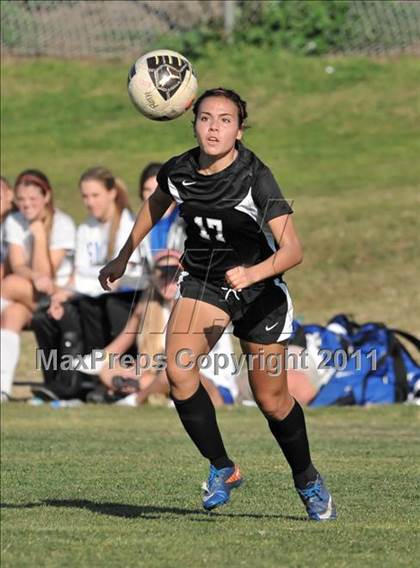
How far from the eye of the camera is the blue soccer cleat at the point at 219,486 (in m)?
6.10

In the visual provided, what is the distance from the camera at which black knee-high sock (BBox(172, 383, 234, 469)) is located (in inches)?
241

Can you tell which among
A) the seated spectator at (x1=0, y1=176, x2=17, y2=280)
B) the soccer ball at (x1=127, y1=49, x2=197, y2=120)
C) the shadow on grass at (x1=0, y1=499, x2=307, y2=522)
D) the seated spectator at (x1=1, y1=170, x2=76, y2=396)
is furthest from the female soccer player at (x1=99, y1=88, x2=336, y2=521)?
the seated spectator at (x1=0, y1=176, x2=17, y2=280)

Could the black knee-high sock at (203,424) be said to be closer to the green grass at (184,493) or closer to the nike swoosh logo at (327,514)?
the green grass at (184,493)

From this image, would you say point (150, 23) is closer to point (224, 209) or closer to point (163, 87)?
point (163, 87)

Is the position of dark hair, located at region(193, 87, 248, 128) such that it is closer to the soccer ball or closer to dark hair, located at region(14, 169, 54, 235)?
the soccer ball

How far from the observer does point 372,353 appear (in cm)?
1094

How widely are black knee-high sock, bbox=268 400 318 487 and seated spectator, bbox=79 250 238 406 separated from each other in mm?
4518

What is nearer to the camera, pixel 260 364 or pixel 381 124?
pixel 260 364

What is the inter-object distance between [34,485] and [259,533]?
1.90 metres

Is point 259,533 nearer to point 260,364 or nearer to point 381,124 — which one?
point 260,364

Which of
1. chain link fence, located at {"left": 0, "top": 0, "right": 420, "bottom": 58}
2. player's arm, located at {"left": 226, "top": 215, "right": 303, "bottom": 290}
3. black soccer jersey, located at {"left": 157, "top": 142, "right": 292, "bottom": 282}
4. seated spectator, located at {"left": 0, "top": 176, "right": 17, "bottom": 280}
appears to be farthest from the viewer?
chain link fence, located at {"left": 0, "top": 0, "right": 420, "bottom": 58}

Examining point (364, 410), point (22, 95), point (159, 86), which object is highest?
point (22, 95)

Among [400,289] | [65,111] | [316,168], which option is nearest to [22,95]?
[65,111]

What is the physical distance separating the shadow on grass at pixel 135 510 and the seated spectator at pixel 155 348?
4098mm
